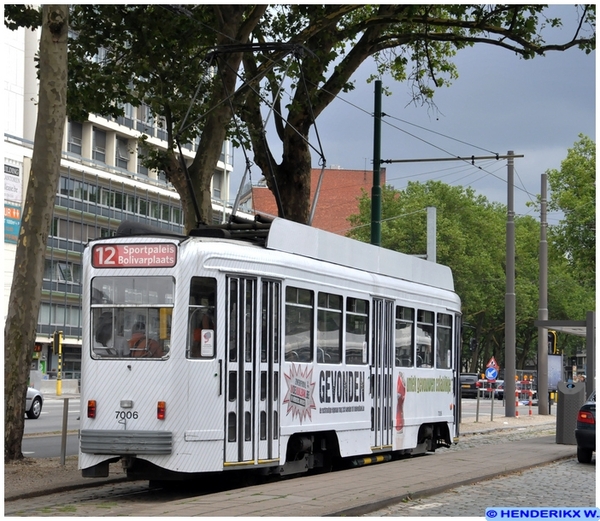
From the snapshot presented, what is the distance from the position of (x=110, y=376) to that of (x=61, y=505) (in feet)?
5.29

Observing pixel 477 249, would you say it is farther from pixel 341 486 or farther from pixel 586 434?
pixel 341 486

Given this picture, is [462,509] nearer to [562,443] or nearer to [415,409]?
[415,409]

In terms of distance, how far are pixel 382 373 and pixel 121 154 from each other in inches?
2195

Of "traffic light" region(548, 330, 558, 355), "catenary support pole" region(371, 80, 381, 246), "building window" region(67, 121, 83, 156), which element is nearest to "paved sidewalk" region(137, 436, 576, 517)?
"catenary support pole" region(371, 80, 381, 246)

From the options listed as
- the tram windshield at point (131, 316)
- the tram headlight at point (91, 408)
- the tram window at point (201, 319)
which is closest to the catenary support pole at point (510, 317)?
the tram window at point (201, 319)

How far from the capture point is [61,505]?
40.0ft

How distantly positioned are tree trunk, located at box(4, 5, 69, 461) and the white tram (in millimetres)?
2840

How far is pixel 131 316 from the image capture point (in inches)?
518

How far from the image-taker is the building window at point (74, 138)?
66.5 m

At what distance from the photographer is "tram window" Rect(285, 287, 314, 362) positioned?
1448 centimetres

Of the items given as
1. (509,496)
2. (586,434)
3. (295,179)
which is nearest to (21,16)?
(295,179)

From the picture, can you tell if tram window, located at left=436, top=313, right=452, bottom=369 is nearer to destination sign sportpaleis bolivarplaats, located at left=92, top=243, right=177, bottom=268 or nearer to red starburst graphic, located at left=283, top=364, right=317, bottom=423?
red starburst graphic, located at left=283, top=364, right=317, bottom=423

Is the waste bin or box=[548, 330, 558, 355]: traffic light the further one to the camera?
box=[548, 330, 558, 355]: traffic light

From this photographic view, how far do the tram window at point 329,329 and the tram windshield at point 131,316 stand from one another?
3.01 m
